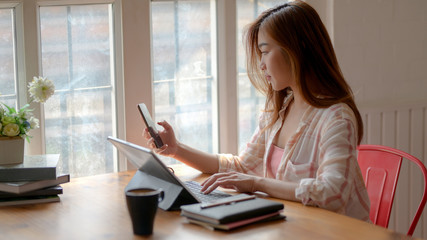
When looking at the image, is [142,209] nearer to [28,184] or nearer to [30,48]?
[28,184]

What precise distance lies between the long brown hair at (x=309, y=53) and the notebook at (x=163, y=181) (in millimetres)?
452

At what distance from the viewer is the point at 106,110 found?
7.93 feet

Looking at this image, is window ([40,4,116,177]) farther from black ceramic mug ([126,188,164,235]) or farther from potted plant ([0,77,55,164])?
black ceramic mug ([126,188,164,235])

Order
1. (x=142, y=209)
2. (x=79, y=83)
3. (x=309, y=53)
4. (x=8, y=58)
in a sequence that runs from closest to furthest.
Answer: (x=142, y=209) → (x=309, y=53) → (x=8, y=58) → (x=79, y=83)

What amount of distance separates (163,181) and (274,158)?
470 mm

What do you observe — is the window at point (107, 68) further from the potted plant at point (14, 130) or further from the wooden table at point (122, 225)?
the wooden table at point (122, 225)

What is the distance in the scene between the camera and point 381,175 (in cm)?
196

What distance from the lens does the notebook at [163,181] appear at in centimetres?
149

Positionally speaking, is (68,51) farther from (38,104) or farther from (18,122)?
(18,122)

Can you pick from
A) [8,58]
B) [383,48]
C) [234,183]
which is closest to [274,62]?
[234,183]

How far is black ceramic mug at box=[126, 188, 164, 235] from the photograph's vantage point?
1290mm

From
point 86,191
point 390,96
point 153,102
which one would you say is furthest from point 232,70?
point 86,191

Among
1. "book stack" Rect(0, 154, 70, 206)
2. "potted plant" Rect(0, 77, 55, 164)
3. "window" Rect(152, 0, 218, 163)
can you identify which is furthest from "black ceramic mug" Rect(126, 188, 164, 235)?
"window" Rect(152, 0, 218, 163)

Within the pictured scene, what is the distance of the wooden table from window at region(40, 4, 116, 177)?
701mm
